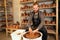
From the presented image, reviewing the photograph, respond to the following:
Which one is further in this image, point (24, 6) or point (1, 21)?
point (1, 21)

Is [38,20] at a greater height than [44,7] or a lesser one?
lesser

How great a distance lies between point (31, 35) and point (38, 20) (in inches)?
20.9

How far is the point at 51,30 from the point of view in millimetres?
4590

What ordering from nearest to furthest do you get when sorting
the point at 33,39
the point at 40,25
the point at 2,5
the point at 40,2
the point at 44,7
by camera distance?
1. the point at 33,39
2. the point at 40,25
3. the point at 44,7
4. the point at 40,2
5. the point at 2,5

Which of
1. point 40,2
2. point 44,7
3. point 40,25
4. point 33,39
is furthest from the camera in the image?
point 40,2

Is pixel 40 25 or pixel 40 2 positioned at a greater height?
pixel 40 2

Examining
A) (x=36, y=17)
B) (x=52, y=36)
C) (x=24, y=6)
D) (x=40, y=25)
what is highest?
(x=24, y=6)

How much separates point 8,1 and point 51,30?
8.60 feet

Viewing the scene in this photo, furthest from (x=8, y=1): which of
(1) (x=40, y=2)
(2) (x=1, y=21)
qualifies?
(1) (x=40, y=2)

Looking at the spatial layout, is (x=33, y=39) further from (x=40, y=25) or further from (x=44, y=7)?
(x=44, y=7)

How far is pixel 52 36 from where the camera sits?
15.6 feet

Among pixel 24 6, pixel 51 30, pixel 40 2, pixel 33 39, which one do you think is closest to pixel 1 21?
pixel 24 6

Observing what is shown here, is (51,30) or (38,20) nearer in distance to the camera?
(38,20)

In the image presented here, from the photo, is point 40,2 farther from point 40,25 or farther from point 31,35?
point 31,35
